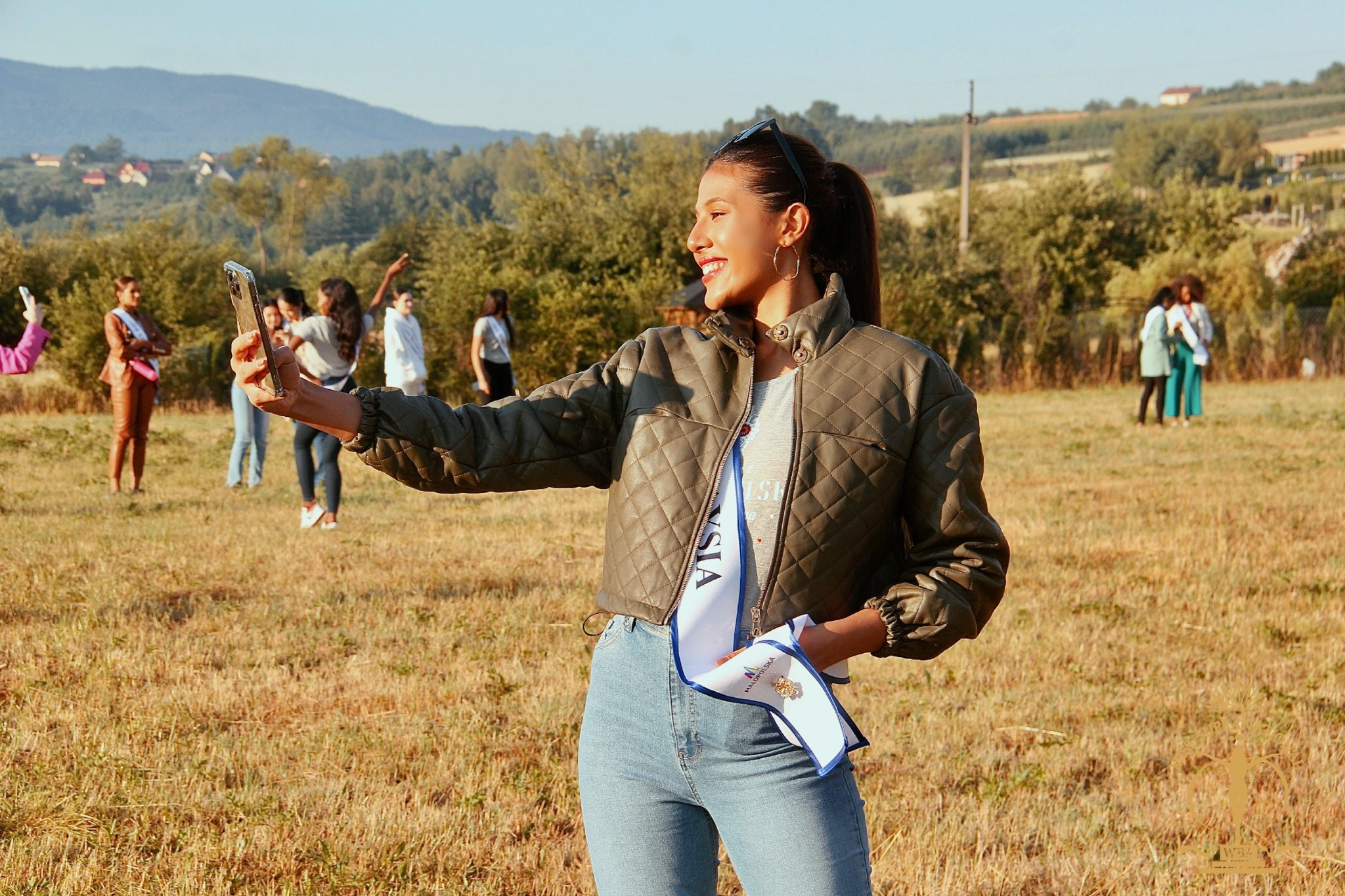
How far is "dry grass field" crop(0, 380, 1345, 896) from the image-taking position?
175 inches

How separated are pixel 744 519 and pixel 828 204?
714 millimetres

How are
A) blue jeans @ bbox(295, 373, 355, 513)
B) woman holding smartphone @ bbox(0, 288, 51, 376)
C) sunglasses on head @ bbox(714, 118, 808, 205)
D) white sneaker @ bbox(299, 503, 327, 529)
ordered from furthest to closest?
white sneaker @ bbox(299, 503, 327, 529)
blue jeans @ bbox(295, 373, 355, 513)
woman holding smartphone @ bbox(0, 288, 51, 376)
sunglasses on head @ bbox(714, 118, 808, 205)

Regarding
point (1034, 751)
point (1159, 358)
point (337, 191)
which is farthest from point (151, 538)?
point (337, 191)

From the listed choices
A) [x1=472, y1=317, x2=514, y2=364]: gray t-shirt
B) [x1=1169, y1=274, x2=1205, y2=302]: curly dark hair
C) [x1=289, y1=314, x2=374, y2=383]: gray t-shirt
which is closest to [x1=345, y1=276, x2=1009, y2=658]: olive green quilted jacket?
[x1=289, y1=314, x2=374, y2=383]: gray t-shirt

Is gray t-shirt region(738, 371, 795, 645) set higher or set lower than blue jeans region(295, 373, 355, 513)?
higher

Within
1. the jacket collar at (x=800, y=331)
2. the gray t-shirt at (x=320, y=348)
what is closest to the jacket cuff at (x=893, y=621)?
the jacket collar at (x=800, y=331)

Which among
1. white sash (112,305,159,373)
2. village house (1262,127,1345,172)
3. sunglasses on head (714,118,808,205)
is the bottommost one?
white sash (112,305,159,373)

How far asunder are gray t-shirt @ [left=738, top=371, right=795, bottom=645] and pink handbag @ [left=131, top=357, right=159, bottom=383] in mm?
10372

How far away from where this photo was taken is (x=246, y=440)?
41.7ft

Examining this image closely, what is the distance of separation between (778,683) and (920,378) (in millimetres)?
646

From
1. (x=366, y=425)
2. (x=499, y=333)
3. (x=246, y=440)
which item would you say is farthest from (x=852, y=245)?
(x=499, y=333)

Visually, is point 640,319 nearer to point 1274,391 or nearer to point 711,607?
point 1274,391

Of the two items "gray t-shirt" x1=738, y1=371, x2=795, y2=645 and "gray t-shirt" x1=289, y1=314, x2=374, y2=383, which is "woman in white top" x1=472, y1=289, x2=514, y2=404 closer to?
"gray t-shirt" x1=289, y1=314, x2=374, y2=383

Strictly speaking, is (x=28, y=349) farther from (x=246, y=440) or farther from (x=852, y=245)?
(x=852, y=245)
